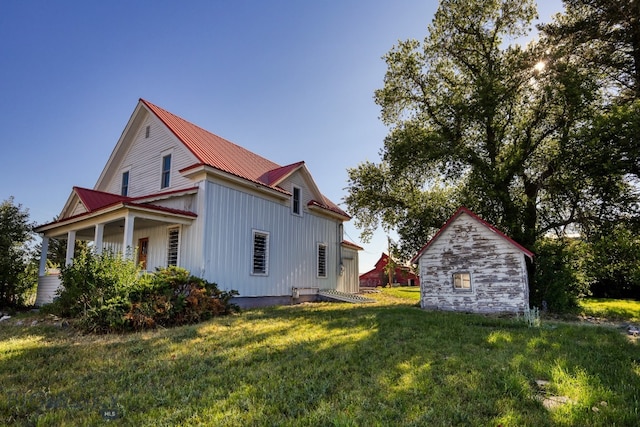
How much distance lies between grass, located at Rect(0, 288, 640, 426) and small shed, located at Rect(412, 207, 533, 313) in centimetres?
379

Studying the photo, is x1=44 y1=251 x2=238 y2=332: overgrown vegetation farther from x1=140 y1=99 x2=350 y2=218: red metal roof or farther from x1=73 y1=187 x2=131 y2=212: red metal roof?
x1=140 y1=99 x2=350 y2=218: red metal roof

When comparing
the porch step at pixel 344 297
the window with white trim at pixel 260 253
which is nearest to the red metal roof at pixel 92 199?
the window with white trim at pixel 260 253

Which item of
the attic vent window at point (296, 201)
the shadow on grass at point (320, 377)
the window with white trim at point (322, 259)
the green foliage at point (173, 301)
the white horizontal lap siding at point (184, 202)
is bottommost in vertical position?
the shadow on grass at point (320, 377)

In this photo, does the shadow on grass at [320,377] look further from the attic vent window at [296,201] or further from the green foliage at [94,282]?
the attic vent window at [296,201]

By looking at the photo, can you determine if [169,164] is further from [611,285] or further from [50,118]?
[611,285]

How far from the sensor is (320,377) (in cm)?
440

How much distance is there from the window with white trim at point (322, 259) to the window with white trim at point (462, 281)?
7607 mm

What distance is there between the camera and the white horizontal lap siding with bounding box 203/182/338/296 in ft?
41.5

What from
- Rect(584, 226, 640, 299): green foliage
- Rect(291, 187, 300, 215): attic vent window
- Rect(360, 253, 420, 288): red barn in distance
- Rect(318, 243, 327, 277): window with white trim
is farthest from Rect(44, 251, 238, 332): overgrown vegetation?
Rect(360, 253, 420, 288): red barn in distance

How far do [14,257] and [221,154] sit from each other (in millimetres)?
8908

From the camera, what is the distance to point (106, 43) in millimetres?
11695

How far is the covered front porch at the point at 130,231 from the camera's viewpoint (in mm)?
11430

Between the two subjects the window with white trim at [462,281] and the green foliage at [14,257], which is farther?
the green foliage at [14,257]

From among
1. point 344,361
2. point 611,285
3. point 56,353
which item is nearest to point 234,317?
point 56,353
